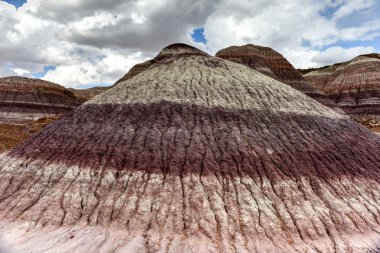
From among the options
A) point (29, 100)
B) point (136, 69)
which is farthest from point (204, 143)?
point (29, 100)

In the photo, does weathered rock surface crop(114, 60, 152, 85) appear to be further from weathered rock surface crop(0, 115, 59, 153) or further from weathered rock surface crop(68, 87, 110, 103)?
weathered rock surface crop(68, 87, 110, 103)

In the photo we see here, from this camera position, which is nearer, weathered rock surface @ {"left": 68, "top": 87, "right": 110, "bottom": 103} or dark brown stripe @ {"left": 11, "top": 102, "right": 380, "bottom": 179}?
dark brown stripe @ {"left": 11, "top": 102, "right": 380, "bottom": 179}

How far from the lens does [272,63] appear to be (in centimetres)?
4862

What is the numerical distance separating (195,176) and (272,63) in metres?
38.2

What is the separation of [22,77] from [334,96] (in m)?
49.9

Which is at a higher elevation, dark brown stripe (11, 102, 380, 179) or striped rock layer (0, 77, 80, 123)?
striped rock layer (0, 77, 80, 123)

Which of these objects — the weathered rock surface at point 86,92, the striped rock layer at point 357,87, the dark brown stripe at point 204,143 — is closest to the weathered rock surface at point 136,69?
the weathered rock surface at point 86,92

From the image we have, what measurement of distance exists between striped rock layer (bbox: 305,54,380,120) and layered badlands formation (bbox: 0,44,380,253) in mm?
32399

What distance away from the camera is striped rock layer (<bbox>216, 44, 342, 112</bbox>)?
45.0 m

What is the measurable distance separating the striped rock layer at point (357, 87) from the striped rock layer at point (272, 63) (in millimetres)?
5610

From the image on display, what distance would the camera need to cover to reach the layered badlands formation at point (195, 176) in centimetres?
1154

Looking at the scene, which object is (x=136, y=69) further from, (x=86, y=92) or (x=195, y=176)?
(x=195, y=176)

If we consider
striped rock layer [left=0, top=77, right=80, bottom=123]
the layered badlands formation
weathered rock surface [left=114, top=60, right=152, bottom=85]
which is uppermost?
weathered rock surface [left=114, top=60, right=152, bottom=85]

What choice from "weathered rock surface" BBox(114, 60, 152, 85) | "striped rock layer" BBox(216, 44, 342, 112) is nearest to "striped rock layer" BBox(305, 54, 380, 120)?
"striped rock layer" BBox(216, 44, 342, 112)
